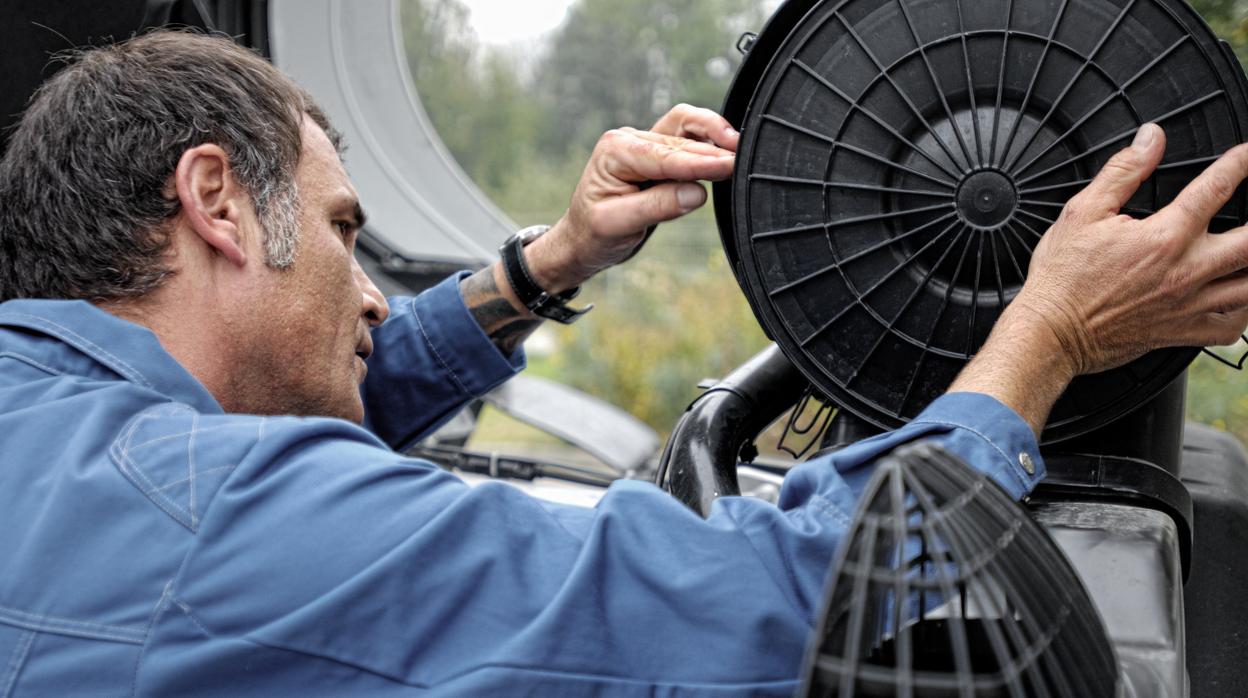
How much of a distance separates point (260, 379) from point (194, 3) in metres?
0.95

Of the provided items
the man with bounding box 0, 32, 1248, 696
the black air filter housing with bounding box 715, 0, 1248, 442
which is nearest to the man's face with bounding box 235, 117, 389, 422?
the man with bounding box 0, 32, 1248, 696

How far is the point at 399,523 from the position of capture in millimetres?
904

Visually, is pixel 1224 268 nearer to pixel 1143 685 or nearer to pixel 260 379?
pixel 1143 685

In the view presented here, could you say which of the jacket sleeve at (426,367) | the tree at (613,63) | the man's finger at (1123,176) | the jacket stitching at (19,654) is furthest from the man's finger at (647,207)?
the tree at (613,63)

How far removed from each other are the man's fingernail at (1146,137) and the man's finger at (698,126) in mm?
395

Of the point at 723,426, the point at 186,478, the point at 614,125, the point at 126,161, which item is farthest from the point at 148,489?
the point at 614,125

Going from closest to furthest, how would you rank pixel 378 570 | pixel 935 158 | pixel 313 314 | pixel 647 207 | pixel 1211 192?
pixel 378 570, pixel 1211 192, pixel 935 158, pixel 313 314, pixel 647 207

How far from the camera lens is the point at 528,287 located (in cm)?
168

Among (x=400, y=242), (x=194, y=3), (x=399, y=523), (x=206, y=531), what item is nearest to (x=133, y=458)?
(x=206, y=531)

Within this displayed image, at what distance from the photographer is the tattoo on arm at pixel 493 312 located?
5.62 feet

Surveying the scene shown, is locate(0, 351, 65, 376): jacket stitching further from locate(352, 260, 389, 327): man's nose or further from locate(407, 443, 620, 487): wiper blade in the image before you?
locate(407, 443, 620, 487): wiper blade

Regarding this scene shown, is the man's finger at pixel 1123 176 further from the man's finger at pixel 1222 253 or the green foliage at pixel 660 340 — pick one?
the green foliage at pixel 660 340

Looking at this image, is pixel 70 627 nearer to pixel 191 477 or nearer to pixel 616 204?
pixel 191 477

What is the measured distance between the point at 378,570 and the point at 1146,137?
0.79 m
